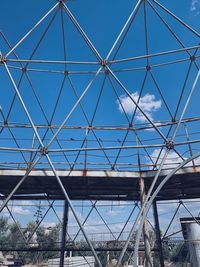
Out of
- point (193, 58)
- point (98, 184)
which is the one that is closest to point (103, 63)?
point (193, 58)

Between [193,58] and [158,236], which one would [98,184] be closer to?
[158,236]

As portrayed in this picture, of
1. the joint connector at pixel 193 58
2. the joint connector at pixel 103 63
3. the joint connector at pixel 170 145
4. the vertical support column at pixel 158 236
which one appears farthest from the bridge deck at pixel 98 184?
the joint connector at pixel 193 58

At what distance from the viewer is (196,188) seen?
46.8 ft

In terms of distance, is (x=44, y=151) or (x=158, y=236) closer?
(x=44, y=151)

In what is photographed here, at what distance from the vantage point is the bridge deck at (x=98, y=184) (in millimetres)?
11398

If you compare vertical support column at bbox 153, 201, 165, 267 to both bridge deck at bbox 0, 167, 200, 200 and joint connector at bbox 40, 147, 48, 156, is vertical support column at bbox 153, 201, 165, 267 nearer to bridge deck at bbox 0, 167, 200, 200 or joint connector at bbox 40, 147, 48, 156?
bridge deck at bbox 0, 167, 200, 200

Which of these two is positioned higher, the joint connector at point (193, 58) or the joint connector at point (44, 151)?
the joint connector at point (193, 58)

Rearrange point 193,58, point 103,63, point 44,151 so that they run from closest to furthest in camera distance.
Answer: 1. point 44,151
2. point 103,63
3. point 193,58

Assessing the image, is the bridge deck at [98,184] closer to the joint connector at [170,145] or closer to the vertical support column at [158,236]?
the vertical support column at [158,236]

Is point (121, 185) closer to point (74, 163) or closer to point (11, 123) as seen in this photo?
point (74, 163)

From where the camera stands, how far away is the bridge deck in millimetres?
11398

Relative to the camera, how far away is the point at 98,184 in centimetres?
1334

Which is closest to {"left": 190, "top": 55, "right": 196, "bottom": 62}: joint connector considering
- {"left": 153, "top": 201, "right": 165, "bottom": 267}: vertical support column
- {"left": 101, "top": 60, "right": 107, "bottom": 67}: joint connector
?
{"left": 101, "top": 60, "right": 107, "bottom": 67}: joint connector

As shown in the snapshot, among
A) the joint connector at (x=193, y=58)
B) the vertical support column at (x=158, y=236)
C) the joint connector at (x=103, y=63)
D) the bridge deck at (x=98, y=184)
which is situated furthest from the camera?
the joint connector at (x=193, y=58)
